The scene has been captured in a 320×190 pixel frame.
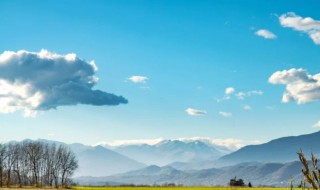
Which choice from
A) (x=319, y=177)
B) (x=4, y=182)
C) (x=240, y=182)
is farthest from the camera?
(x=4, y=182)

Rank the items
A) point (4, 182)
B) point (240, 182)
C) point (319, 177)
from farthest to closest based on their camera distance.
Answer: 1. point (4, 182)
2. point (240, 182)
3. point (319, 177)

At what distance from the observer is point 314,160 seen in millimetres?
8594

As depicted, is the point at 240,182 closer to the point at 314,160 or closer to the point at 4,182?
the point at 4,182

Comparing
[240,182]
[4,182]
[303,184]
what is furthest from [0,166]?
[303,184]

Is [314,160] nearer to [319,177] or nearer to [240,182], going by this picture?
[319,177]

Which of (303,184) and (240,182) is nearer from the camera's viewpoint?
(303,184)

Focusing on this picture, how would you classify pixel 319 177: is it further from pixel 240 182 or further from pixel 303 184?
pixel 240 182

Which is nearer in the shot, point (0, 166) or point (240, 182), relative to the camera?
point (240, 182)

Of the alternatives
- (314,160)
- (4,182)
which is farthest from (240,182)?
(314,160)

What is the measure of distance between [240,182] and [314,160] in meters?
176

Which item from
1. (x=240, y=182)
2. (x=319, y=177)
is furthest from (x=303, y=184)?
(x=240, y=182)

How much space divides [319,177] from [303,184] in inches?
14.0

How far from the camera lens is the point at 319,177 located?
8312 mm

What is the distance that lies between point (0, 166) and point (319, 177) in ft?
676
